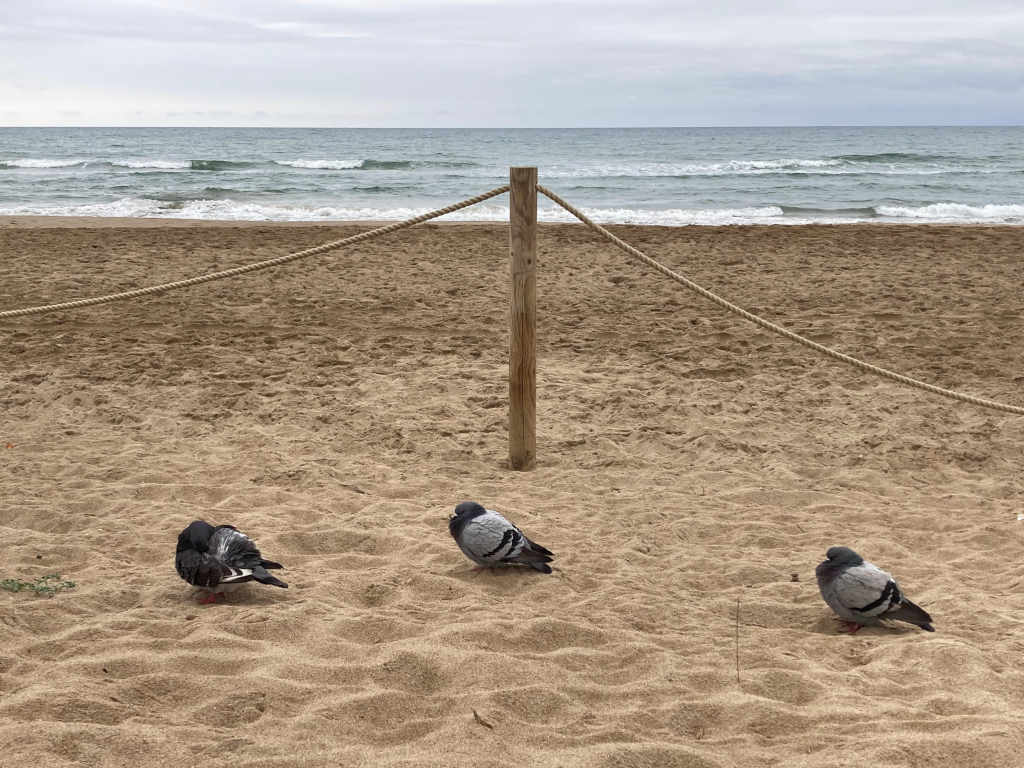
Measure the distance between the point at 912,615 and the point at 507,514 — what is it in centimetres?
187

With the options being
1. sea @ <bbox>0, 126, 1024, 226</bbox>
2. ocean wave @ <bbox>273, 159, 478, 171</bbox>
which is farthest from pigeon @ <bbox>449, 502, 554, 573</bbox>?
ocean wave @ <bbox>273, 159, 478, 171</bbox>

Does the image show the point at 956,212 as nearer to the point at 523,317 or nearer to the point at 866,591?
the point at 523,317

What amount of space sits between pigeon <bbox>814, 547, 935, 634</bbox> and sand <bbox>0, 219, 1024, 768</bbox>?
0.09 metres

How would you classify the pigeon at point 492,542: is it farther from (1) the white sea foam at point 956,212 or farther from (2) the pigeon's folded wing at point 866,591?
(1) the white sea foam at point 956,212

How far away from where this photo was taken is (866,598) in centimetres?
325

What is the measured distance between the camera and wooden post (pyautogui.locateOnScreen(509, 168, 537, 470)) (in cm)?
478

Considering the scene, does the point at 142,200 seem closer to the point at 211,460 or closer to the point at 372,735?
the point at 211,460

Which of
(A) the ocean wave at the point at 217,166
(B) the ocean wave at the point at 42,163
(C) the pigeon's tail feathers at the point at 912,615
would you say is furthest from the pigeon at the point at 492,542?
(B) the ocean wave at the point at 42,163

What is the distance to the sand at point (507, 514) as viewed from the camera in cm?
260

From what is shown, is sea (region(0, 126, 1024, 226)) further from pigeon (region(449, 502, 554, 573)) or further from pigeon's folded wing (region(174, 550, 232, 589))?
pigeon's folded wing (region(174, 550, 232, 589))

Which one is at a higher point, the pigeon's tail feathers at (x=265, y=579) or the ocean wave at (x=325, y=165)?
the ocean wave at (x=325, y=165)

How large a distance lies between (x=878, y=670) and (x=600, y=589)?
106 cm

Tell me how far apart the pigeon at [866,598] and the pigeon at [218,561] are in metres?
1.93

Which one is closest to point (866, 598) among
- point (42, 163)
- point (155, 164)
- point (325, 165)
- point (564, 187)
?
point (564, 187)
